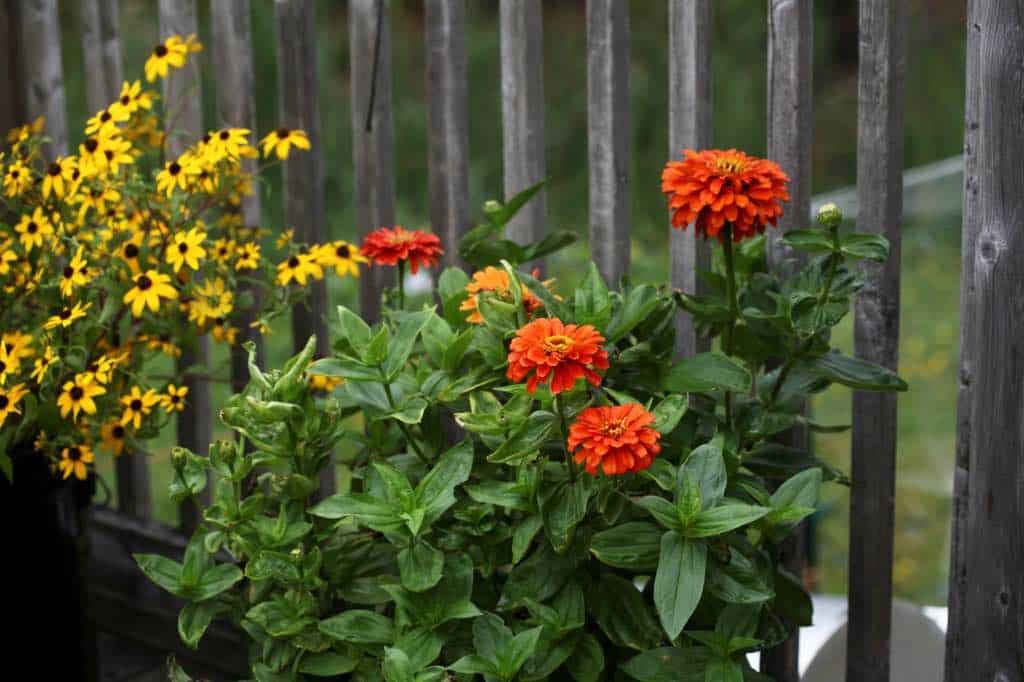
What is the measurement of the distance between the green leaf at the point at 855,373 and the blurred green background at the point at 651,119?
2960 mm

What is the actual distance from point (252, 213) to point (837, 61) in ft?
12.6

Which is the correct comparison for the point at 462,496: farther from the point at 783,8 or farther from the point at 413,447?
the point at 783,8

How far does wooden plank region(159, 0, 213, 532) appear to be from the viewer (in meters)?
2.21

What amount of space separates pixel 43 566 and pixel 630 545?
0.98 m

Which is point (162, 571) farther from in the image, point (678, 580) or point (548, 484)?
point (678, 580)

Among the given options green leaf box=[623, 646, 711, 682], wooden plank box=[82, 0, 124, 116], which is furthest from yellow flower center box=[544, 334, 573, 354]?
wooden plank box=[82, 0, 124, 116]

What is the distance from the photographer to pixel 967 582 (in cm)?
151

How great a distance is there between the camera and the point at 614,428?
50.6 inches

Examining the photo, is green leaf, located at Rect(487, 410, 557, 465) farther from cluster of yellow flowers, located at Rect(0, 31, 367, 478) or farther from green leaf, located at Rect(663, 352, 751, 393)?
cluster of yellow flowers, located at Rect(0, 31, 367, 478)

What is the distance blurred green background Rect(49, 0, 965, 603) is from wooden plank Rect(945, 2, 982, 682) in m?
2.92

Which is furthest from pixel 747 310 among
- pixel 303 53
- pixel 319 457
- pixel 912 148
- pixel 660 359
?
pixel 912 148

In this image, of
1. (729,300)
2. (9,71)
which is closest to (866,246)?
(729,300)

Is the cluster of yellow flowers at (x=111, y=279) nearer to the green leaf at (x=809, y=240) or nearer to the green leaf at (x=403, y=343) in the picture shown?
the green leaf at (x=403, y=343)

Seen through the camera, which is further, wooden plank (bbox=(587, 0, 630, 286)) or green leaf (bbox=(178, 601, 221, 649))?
wooden plank (bbox=(587, 0, 630, 286))
